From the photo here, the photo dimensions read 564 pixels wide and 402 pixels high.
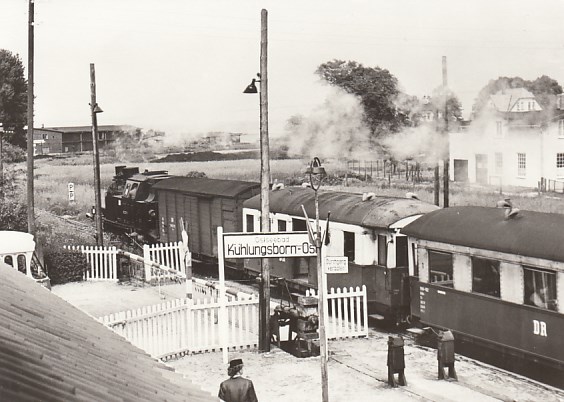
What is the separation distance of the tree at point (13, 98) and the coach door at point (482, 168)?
781 inches

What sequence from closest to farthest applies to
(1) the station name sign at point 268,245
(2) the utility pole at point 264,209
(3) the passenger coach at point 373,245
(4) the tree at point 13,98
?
(1) the station name sign at point 268,245 → (2) the utility pole at point 264,209 → (3) the passenger coach at point 373,245 → (4) the tree at point 13,98

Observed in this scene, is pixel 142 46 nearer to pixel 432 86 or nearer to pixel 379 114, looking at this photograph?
pixel 379 114

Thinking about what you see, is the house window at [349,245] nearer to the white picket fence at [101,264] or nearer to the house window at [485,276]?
the house window at [485,276]

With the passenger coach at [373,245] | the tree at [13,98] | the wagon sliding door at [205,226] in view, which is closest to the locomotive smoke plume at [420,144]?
the wagon sliding door at [205,226]

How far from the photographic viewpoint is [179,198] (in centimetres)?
2305

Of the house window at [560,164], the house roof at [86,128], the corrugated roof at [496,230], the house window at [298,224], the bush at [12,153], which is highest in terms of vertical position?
the house roof at [86,128]

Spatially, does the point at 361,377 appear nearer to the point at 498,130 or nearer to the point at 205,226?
the point at 205,226

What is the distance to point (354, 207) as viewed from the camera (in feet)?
49.3

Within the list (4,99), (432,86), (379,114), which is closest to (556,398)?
(432,86)

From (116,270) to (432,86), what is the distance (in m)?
14.2

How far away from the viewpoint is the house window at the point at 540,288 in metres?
10.2

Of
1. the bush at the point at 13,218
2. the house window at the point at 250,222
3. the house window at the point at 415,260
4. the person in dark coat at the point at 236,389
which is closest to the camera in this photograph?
the person in dark coat at the point at 236,389

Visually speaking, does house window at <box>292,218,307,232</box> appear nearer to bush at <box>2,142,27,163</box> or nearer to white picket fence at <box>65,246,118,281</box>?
white picket fence at <box>65,246,118,281</box>

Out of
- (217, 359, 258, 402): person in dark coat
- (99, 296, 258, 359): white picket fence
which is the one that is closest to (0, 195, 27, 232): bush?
(99, 296, 258, 359): white picket fence
